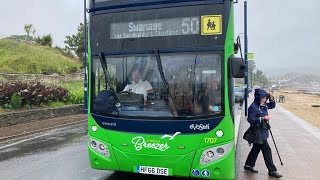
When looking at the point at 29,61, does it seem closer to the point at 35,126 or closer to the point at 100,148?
the point at 35,126

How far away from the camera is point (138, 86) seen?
6270 mm

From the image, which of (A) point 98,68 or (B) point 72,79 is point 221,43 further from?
(B) point 72,79

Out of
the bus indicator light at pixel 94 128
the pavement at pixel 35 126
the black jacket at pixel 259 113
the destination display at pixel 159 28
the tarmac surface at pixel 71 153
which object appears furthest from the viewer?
the pavement at pixel 35 126

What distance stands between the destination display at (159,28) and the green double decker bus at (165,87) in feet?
0.05

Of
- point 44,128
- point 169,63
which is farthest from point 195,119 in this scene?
point 44,128

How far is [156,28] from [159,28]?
0.18ft

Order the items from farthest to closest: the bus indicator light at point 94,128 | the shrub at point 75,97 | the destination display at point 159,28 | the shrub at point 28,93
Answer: the shrub at point 75,97 → the shrub at point 28,93 → the bus indicator light at point 94,128 → the destination display at point 159,28

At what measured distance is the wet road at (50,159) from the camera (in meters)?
7.50

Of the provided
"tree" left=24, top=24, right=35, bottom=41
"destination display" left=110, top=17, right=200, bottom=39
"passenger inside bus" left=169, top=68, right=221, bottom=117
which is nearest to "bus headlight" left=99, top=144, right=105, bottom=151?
"passenger inside bus" left=169, top=68, right=221, bottom=117

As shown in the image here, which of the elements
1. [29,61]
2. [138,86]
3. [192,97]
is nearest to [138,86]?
[138,86]

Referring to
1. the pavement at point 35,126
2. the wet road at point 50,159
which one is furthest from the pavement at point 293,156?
the pavement at point 35,126

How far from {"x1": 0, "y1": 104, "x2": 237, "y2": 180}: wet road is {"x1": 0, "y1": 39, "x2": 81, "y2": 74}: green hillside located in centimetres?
1472

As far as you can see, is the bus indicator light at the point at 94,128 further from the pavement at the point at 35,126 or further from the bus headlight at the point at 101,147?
the pavement at the point at 35,126

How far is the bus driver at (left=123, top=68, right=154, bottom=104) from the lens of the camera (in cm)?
617
